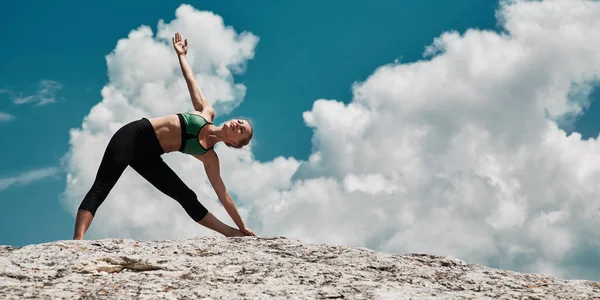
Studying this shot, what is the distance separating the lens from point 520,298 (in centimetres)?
455

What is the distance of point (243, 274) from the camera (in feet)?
14.9

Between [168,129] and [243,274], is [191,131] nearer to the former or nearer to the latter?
[168,129]

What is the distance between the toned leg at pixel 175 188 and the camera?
23.8ft

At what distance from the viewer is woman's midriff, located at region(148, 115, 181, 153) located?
6957mm

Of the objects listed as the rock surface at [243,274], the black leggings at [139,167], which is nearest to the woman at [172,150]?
the black leggings at [139,167]

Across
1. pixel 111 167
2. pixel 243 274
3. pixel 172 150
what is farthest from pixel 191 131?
pixel 243 274

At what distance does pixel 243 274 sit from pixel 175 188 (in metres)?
3.03

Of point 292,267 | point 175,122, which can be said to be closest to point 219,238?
point 292,267

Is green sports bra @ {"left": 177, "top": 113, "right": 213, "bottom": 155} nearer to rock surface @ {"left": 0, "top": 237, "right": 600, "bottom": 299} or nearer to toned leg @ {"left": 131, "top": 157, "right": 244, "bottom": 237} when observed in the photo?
toned leg @ {"left": 131, "top": 157, "right": 244, "bottom": 237}

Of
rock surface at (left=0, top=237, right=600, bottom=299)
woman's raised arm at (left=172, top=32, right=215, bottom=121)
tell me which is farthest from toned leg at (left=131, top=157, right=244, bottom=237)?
rock surface at (left=0, top=237, right=600, bottom=299)

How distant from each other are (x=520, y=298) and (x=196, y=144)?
13.4ft

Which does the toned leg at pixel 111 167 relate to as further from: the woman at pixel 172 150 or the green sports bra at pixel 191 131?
the green sports bra at pixel 191 131

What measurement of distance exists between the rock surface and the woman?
4.87 feet

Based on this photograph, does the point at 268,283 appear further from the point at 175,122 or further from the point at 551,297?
the point at 175,122
